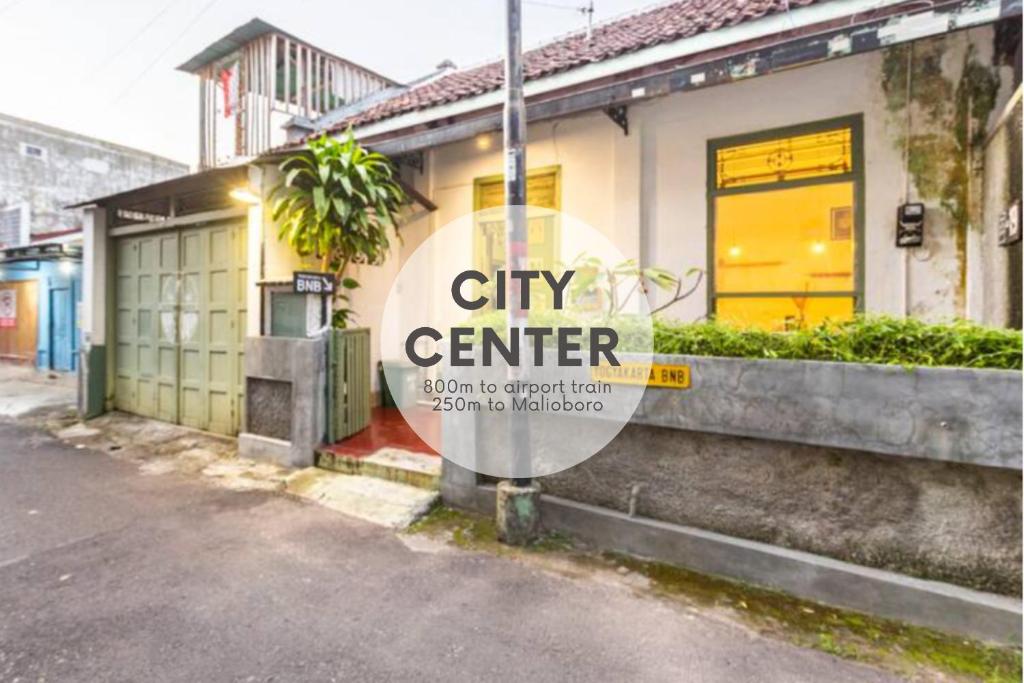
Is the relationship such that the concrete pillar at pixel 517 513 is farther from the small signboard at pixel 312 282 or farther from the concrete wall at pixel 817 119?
the concrete wall at pixel 817 119

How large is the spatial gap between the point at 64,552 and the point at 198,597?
4.71 feet

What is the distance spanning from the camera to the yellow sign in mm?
3451

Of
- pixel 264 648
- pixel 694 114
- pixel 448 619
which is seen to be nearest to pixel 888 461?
pixel 448 619

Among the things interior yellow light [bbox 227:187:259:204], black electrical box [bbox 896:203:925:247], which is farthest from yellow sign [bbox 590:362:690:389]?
interior yellow light [bbox 227:187:259:204]

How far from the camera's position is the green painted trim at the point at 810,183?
4.93 meters

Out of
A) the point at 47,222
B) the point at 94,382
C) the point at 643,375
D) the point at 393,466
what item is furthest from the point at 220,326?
the point at 47,222

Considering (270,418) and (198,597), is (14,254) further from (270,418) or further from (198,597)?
(198,597)

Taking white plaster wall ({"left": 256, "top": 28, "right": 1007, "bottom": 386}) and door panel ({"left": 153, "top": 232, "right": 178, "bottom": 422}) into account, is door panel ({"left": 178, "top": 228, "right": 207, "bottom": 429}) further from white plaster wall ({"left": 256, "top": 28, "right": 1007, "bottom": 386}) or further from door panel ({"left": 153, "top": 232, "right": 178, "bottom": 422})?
white plaster wall ({"left": 256, "top": 28, "right": 1007, "bottom": 386})

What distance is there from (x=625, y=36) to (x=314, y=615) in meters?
6.61

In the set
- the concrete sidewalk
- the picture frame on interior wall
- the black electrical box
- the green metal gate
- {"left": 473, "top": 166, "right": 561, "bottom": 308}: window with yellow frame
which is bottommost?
the concrete sidewalk

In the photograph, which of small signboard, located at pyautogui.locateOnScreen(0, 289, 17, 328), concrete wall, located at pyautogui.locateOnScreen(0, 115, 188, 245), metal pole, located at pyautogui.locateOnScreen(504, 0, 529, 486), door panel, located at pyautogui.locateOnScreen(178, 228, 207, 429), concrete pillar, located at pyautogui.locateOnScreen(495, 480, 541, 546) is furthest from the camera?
concrete wall, located at pyautogui.locateOnScreen(0, 115, 188, 245)

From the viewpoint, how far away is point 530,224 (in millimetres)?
6695

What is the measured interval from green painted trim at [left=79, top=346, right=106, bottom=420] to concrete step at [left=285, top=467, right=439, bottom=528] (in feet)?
16.0
